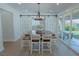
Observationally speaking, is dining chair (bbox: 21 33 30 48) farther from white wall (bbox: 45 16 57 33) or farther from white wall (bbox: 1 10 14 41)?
white wall (bbox: 45 16 57 33)

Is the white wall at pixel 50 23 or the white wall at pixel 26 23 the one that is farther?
the white wall at pixel 26 23

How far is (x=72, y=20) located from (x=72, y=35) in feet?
2.57

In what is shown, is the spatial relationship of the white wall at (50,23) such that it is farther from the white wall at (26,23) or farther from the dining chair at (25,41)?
the dining chair at (25,41)

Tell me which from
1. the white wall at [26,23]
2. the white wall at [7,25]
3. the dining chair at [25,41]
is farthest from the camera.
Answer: the white wall at [26,23]

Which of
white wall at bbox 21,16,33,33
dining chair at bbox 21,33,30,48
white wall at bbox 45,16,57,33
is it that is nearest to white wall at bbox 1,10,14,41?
dining chair at bbox 21,33,30,48

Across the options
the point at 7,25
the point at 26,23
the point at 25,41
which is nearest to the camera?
the point at 25,41

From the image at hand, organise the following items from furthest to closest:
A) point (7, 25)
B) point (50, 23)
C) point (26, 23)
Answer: point (26, 23) < point (50, 23) < point (7, 25)

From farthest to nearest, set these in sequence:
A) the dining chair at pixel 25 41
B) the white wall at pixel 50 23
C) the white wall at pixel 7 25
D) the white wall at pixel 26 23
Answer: the white wall at pixel 26 23 < the white wall at pixel 50 23 < the white wall at pixel 7 25 < the dining chair at pixel 25 41

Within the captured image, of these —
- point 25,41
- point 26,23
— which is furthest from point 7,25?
point 26,23

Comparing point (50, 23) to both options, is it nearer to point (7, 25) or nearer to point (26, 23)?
point (26, 23)

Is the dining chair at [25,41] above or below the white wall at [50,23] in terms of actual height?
below

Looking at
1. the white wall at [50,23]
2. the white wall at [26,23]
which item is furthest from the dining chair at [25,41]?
the white wall at [50,23]

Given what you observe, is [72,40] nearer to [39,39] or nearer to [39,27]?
[39,39]

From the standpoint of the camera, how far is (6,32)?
821 cm
